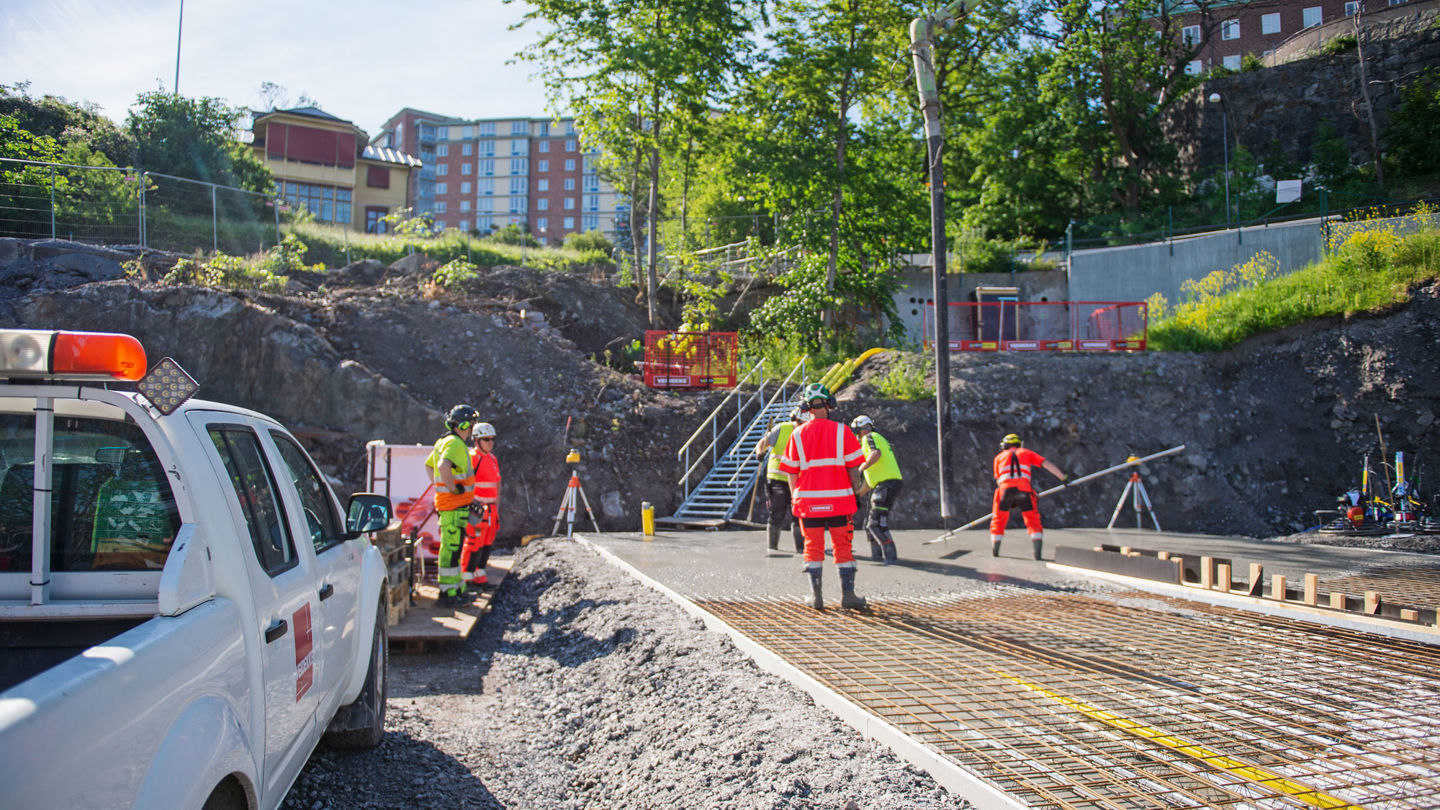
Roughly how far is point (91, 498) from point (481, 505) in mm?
6190

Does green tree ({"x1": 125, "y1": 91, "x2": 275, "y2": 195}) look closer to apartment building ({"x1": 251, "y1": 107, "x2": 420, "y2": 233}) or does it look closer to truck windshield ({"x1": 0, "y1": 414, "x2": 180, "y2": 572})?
apartment building ({"x1": 251, "y1": 107, "x2": 420, "y2": 233})

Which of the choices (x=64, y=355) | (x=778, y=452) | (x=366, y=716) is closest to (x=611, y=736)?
(x=366, y=716)

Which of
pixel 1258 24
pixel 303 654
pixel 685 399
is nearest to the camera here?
pixel 303 654

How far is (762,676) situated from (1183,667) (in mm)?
2679

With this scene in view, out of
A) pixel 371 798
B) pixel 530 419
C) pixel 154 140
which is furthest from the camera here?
pixel 154 140

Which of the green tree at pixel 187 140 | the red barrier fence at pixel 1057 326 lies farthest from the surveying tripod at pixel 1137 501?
the green tree at pixel 187 140

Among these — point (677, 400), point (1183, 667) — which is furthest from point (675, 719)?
point (677, 400)

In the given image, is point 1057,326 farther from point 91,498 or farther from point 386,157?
point 386,157

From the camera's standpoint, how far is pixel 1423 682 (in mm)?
5262

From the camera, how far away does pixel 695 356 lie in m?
20.7

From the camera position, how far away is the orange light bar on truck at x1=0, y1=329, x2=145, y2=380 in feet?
8.84

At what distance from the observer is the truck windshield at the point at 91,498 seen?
2.86 m

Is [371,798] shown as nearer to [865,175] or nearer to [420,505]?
[420,505]

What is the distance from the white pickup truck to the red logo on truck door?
0.01 metres
